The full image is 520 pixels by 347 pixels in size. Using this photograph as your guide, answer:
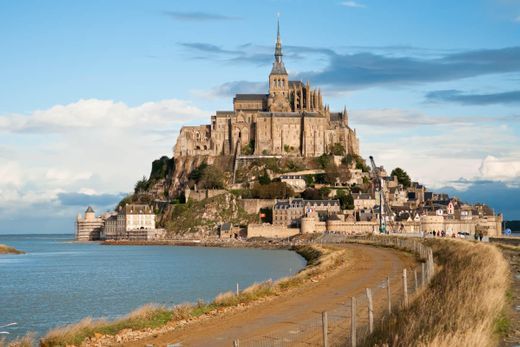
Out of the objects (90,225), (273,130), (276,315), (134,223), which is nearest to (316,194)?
(273,130)

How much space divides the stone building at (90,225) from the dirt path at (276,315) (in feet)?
384

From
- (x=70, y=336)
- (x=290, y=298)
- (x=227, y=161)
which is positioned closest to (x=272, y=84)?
(x=227, y=161)

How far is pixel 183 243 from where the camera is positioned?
376ft

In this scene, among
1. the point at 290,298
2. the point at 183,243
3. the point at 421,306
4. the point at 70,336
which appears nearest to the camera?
the point at 421,306

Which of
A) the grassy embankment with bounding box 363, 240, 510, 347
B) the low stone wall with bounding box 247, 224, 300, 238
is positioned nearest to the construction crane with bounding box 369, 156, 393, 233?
the low stone wall with bounding box 247, 224, 300, 238

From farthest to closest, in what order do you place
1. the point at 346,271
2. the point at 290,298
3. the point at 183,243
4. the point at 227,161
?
the point at 227,161
the point at 183,243
the point at 346,271
the point at 290,298

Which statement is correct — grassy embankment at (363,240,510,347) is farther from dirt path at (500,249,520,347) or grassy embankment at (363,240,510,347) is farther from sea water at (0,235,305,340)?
sea water at (0,235,305,340)

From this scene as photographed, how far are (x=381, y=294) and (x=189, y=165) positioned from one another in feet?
335

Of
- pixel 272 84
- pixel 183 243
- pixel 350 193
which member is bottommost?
pixel 183 243

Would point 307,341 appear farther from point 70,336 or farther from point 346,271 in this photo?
point 346,271

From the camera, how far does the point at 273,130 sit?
4813 inches

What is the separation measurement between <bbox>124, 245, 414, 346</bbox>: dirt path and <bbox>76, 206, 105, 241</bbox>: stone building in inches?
4607

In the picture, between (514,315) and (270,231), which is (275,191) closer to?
(270,231)

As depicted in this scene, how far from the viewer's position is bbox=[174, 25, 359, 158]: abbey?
402 feet
